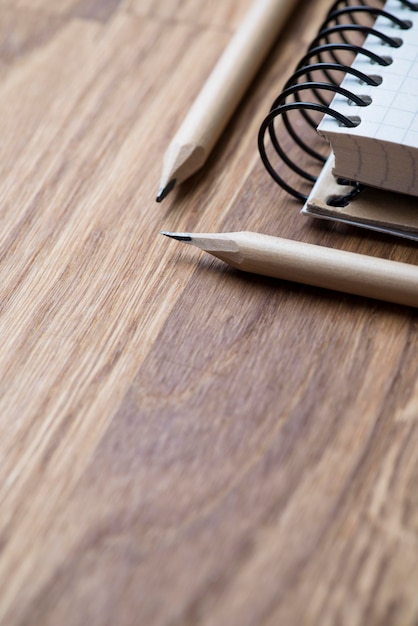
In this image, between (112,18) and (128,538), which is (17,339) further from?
(112,18)

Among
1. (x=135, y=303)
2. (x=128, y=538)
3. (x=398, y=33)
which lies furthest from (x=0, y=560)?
(x=398, y=33)

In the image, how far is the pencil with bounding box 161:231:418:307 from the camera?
1.52ft

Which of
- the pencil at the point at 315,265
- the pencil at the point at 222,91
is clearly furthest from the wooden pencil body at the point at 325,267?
the pencil at the point at 222,91

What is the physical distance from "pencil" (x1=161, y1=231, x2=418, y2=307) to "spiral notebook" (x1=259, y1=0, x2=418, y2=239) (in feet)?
0.16

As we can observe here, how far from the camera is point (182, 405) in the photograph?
46 cm

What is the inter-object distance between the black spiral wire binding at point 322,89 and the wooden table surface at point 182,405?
3 centimetres

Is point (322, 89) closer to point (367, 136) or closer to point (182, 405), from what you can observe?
point (367, 136)

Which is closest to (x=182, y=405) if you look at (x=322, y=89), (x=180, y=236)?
(x=180, y=236)

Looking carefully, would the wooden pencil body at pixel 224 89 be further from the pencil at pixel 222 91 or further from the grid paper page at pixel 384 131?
the grid paper page at pixel 384 131

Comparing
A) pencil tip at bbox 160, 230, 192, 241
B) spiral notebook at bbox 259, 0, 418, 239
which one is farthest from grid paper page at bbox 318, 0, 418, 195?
pencil tip at bbox 160, 230, 192, 241

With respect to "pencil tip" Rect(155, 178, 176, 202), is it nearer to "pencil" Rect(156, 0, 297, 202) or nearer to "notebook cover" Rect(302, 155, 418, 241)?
"pencil" Rect(156, 0, 297, 202)

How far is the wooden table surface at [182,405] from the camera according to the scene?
39 cm

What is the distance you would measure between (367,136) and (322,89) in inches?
3.4

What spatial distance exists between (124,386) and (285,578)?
0.15m
